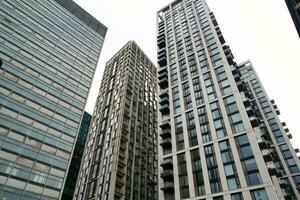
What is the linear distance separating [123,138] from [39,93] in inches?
1006

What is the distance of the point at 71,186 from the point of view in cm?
6975

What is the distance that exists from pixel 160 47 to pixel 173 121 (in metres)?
32.6

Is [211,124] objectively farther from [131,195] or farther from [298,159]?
[298,159]

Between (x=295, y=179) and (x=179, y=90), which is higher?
(x=179, y=90)

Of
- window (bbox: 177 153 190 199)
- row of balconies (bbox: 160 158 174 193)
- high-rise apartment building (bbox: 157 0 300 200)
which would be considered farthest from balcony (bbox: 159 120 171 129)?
window (bbox: 177 153 190 199)

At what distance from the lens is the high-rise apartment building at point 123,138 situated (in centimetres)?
5628

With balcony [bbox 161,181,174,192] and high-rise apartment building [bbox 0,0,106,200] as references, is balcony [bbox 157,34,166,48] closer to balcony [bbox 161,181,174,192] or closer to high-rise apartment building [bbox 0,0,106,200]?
high-rise apartment building [bbox 0,0,106,200]

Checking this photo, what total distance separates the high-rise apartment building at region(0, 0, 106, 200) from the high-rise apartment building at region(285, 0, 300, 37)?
120ft

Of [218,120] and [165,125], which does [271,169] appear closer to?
[218,120]

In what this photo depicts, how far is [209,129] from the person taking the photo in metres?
47.5

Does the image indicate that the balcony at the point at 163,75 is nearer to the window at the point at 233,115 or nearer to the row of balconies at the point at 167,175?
the window at the point at 233,115

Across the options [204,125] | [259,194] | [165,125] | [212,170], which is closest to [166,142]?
[165,125]

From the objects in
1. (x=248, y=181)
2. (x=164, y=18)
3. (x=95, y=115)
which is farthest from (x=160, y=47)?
(x=248, y=181)

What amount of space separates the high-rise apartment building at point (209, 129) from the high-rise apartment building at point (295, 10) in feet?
89.6
